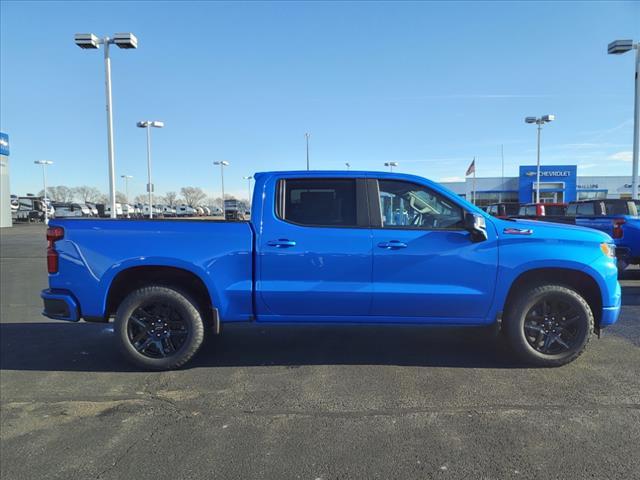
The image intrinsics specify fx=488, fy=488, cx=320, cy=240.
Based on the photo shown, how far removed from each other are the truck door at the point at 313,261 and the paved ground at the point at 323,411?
0.64 metres

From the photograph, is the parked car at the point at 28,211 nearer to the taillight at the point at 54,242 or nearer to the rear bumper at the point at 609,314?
the taillight at the point at 54,242

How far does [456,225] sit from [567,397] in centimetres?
Result: 177

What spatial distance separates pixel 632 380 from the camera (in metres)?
4.46

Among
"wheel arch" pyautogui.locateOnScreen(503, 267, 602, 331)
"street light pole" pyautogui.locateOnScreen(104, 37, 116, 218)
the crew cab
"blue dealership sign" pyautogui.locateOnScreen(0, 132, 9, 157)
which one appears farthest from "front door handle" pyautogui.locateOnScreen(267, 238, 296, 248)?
"blue dealership sign" pyautogui.locateOnScreen(0, 132, 9, 157)

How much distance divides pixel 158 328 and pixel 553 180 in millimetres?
59215

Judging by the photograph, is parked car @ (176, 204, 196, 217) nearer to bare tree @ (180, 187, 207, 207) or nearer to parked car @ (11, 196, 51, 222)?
parked car @ (11, 196, 51, 222)

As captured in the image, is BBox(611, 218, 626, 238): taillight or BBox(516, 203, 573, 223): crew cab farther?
BBox(516, 203, 573, 223): crew cab

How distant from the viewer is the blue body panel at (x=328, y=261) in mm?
4664

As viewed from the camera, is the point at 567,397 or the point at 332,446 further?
the point at 567,397

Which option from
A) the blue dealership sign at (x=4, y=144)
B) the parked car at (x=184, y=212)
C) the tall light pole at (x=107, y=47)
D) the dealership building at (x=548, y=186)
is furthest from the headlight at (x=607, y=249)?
the parked car at (x=184, y=212)

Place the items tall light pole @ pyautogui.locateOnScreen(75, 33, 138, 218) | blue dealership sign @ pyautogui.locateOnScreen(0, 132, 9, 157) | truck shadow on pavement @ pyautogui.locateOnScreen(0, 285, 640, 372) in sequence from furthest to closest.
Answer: blue dealership sign @ pyautogui.locateOnScreen(0, 132, 9, 157) < tall light pole @ pyautogui.locateOnScreen(75, 33, 138, 218) < truck shadow on pavement @ pyautogui.locateOnScreen(0, 285, 640, 372)

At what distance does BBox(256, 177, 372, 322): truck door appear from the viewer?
4.66 m

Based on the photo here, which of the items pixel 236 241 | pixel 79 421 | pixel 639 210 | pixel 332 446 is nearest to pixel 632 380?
pixel 332 446

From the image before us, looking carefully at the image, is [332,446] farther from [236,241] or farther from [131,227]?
[131,227]
